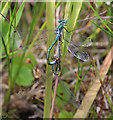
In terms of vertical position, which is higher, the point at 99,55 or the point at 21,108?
the point at 99,55

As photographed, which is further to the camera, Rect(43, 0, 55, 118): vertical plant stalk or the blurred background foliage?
the blurred background foliage

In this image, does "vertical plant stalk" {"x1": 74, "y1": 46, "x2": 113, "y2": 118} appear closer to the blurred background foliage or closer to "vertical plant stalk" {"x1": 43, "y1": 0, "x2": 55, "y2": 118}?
Result: the blurred background foliage

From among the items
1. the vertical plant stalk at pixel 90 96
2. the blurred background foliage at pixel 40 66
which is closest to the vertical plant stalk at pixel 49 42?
the blurred background foliage at pixel 40 66

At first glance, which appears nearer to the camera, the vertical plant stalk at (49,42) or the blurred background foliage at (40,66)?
the vertical plant stalk at (49,42)

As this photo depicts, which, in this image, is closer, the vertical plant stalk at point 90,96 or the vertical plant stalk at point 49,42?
the vertical plant stalk at point 49,42

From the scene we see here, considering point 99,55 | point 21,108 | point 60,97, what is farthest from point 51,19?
point 99,55

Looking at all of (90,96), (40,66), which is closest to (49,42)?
(90,96)

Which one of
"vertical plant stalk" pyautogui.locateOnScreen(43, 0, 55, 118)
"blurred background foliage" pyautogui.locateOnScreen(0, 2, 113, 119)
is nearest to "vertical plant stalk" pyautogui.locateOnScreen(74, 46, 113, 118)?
"blurred background foliage" pyautogui.locateOnScreen(0, 2, 113, 119)

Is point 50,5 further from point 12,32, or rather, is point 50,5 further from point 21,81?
point 21,81

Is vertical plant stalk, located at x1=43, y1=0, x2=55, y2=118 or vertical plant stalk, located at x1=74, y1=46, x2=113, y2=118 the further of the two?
vertical plant stalk, located at x1=74, y1=46, x2=113, y2=118

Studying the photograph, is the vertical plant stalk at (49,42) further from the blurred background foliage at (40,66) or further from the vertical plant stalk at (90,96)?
the vertical plant stalk at (90,96)

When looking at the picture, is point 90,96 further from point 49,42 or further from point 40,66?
point 40,66
